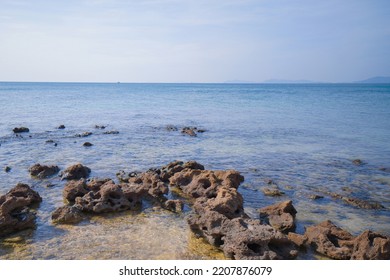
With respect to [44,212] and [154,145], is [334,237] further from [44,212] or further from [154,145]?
[154,145]

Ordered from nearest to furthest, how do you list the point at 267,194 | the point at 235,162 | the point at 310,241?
the point at 310,241
the point at 267,194
the point at 235,162

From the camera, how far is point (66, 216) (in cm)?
1039

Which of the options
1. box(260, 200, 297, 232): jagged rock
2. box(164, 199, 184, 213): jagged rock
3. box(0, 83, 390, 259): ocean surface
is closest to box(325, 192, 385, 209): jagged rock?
box(0, 83, 390, 259): ocean surface

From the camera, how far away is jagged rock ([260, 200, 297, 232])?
33.8 ft

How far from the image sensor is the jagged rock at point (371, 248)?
8047 millimetres

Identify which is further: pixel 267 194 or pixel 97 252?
pixel 267 194

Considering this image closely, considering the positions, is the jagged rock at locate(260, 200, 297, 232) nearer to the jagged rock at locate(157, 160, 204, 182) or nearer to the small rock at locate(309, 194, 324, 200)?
the small rock at locate(309, 194, 324, 200)

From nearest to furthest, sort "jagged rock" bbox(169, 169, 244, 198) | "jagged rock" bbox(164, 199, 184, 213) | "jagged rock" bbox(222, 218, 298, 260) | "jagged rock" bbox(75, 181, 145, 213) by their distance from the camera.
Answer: "jagged rock" bbox(222, 218, 298, 260) < "jagged rock" bbox(75, 181, 145, 213) < "jagged rock" bbox(164, 199, 184, 213) < "jagged rock" bbox(169, 169, 244, 198)

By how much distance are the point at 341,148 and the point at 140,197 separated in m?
16.7

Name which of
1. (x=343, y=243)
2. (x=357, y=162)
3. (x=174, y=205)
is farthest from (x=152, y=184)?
(x=357, y=162)

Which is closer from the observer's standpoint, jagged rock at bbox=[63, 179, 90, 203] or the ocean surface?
the ocean surface

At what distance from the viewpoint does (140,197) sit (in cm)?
1201

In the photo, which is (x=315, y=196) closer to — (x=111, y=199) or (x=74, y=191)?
(x=111, y=199)
